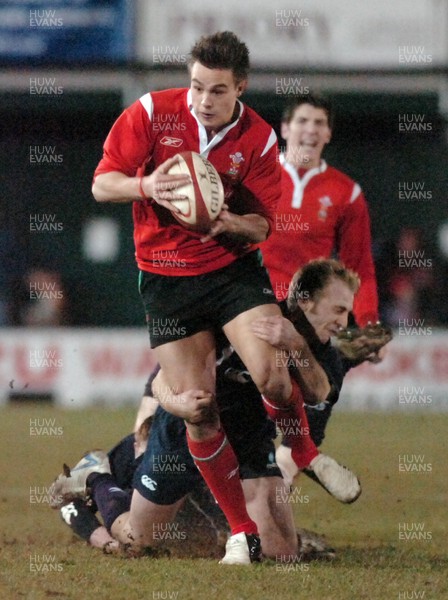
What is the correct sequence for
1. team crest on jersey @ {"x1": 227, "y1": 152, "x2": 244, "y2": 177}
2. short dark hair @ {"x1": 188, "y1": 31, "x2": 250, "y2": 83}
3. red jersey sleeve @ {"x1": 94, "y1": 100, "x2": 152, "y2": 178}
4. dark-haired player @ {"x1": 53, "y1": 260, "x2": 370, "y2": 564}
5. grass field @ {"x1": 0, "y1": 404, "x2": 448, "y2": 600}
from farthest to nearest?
dark-haired player @ {"x1": 53, "y1": 260, "x2": 370, "y2": 564}
team crest on jersey @ {"x1": 227, "y1": 152, "x2": 244, "y2": 177}
red jersey sleeve @ {"x1": 94, "y1": 100, "x2": 152, "y2": 178}
short dark hair @ {"x1": 188, "y1": 31, "x2": 250, "y2": 83}
grass field @ {"x1": 0, "y1": 404, "x2": 448, "y2": 600}

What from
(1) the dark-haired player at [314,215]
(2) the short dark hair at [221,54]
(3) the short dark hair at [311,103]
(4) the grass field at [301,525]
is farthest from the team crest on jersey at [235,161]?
(3) the short dark hair at [311,103]

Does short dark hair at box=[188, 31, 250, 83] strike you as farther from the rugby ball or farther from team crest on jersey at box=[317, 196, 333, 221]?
team crest on jersey at box=[317, 196, 333, 221]

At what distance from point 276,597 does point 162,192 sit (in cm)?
173

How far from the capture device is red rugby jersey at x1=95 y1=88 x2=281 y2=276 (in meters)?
5.46

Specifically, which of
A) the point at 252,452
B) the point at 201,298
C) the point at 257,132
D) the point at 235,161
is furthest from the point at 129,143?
the point at 252,452

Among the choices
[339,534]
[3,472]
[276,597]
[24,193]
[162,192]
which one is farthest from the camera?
[24,193]

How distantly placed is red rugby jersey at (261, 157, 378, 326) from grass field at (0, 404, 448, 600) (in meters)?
1.37

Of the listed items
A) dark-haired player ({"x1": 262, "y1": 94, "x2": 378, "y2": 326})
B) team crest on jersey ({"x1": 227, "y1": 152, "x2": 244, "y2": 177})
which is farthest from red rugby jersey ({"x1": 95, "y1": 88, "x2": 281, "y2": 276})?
dark-haired player ({"x1": 262, "y1": 94, "x2": 378, "y2": 326})

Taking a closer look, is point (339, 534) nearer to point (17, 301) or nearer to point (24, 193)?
point (17, 301)

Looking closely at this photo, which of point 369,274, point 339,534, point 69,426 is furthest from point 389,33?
point 339,534

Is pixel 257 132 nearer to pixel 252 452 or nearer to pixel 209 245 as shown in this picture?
→ pixel 209 245

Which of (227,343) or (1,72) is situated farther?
(1,72)

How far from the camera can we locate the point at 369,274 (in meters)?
7.97

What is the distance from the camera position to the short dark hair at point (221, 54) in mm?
5312
